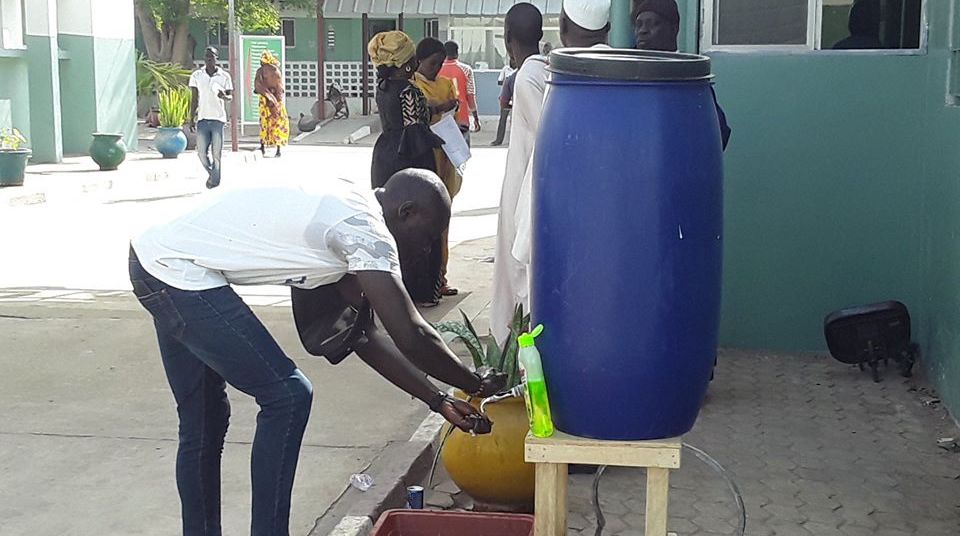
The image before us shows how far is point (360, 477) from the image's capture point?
4234mm

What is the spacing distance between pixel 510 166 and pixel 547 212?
5.21 ft

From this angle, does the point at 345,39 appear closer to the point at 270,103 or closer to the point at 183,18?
the point at 183,18

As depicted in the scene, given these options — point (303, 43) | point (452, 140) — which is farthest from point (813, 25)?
point (303, 43)

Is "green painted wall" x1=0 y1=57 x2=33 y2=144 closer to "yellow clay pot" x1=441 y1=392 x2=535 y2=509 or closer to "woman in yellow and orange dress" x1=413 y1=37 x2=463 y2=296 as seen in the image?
"woman in yellow and orange dress" x1=413 y1=37 x2=463 y2=296

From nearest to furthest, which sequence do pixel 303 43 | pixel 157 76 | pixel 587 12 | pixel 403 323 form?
1. pixel 403 323
2. pixel 587 12
3. pixel 157 76
4. pixel 303 43

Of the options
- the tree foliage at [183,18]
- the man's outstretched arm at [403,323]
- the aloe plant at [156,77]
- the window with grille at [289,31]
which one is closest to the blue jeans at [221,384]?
the man's outstretched arm at [403,323]

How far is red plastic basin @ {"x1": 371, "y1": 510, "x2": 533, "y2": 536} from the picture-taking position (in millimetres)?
3455

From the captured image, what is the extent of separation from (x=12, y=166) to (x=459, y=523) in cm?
1135

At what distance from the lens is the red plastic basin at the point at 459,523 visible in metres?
3.46

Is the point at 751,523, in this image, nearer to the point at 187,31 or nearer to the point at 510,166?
the point at 510,166

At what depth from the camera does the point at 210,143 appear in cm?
1377

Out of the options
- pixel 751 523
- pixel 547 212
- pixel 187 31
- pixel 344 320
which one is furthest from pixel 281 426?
pixel 187 31

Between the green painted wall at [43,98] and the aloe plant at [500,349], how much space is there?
1330 cm

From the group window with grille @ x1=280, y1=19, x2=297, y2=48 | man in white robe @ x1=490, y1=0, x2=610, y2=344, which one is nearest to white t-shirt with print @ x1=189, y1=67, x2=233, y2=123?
man in white robe @ x1=490, y1=0, x2=610, y2=344
